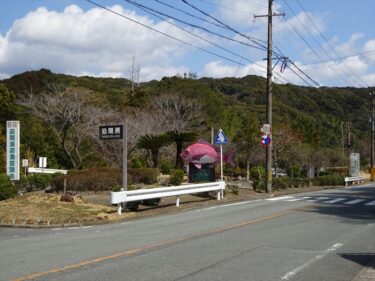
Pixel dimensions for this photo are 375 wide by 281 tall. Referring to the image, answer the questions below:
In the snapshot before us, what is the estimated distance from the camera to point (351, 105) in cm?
15550

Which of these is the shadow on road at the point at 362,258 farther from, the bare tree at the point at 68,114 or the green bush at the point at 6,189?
the bare tree at the point at 68,114

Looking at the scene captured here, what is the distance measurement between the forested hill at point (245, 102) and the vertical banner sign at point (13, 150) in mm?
22435

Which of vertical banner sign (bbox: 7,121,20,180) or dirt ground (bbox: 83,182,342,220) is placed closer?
dirt ground (bbox: 83,182,342,220)

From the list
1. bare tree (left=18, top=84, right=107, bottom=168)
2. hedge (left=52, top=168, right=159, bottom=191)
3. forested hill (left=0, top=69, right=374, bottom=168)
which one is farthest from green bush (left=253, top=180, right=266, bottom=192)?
forested hill (left=0, top=69, right=374, bottom=168)

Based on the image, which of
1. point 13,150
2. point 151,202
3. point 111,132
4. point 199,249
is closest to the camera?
point 199,249

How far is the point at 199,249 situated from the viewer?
10367 millimetres

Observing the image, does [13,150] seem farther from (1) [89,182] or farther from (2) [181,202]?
(2) [181,202]

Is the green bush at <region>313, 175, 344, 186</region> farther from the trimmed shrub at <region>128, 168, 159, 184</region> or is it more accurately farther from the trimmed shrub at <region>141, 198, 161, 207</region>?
the trimmed shrub at <region>141, 198, 161, 207</region>

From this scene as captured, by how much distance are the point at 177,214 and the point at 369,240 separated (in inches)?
304

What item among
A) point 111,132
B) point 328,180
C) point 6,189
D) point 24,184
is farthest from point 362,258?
point 328,180

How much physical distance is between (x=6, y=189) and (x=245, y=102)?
132m

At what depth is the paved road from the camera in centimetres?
813

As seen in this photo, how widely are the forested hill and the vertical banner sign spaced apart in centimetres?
2243

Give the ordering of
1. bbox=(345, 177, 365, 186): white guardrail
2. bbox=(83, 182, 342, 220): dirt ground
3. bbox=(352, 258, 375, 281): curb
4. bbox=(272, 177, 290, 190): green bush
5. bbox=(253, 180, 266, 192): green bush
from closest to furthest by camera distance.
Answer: bbox=(352, 258, 375, 281): curb < bbox=(83, 182, 342, 220): dirt ground < bbox=(253, 180, 266, 192): green bush < bbox=(272, 177, 290, 190): green bush < bbox=(345, 177, 365, 186): white guardrail
